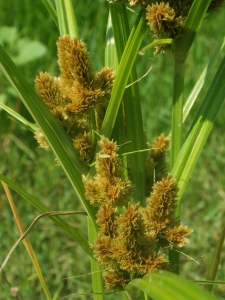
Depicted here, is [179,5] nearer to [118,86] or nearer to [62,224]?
[118,86]

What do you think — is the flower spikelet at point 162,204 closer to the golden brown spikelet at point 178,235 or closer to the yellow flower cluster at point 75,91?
the golden brown spikelet at point 178,235

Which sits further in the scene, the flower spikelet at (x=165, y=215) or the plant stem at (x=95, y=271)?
the plant stem at (x=95, y=271)

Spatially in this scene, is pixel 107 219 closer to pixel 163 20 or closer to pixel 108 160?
pixel 108 160

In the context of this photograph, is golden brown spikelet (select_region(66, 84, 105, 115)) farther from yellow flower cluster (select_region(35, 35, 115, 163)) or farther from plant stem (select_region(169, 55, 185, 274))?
plant stem (select_region(169, 55, 185, 274))

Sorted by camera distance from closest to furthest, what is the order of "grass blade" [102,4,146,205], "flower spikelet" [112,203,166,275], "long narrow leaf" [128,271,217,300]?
"long narrow leaf" [128,271,217,300], "flower spikelet" [112,203,166,275], "grass blade" [102,4,146,205]

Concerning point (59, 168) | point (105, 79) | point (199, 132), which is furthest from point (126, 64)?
point (59, 168)

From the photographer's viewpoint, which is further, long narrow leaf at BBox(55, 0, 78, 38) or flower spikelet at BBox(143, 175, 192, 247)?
long narrow leaf at BBox(55, 0, 78, 38)

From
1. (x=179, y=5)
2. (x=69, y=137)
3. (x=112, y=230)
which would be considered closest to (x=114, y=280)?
(x=112, y=230)

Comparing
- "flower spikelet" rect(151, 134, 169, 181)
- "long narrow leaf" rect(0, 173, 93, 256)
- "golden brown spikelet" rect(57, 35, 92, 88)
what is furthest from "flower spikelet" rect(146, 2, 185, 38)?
"long narrow leaf" rect(0, 173, 93, 256)

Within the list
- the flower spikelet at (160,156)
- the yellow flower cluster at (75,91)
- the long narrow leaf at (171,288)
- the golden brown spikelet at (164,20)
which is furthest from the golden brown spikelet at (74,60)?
the long narrow leaf at (171,288)
